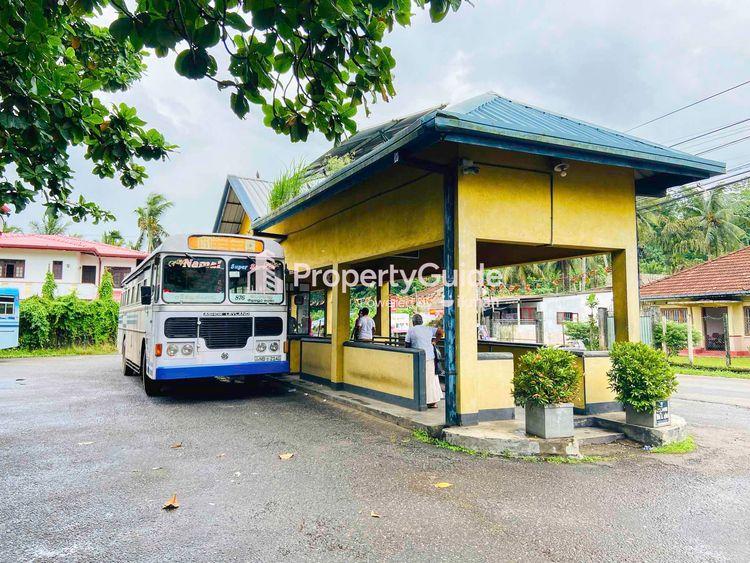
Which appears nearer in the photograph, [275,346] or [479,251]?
[275,346]

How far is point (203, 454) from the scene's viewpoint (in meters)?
6.23

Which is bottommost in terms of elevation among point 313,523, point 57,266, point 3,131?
point 313,523

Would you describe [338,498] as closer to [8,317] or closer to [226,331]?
[226,331]

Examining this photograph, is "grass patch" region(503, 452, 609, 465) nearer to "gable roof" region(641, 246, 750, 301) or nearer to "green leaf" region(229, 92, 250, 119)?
"green leaf" region(229, 92, 250, 119)

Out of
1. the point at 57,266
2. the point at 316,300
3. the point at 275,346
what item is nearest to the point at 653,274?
the point at 316,300

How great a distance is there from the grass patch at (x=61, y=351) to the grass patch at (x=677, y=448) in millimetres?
25574

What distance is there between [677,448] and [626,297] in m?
2.50

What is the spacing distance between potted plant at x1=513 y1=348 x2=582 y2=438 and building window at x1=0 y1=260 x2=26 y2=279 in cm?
3465

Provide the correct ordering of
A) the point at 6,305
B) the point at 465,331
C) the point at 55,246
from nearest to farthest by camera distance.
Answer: the point at 465,331
the point at 6,305
the point at 55,246

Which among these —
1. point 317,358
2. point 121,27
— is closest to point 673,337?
point 317,358

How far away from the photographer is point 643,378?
6.41 meters

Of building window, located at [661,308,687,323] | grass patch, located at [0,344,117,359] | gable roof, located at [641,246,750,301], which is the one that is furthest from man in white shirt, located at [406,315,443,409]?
building window, located at [661,308,687,323]

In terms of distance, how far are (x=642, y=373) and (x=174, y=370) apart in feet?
25.6

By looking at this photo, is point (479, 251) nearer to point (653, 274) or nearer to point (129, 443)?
point (129, 443)
